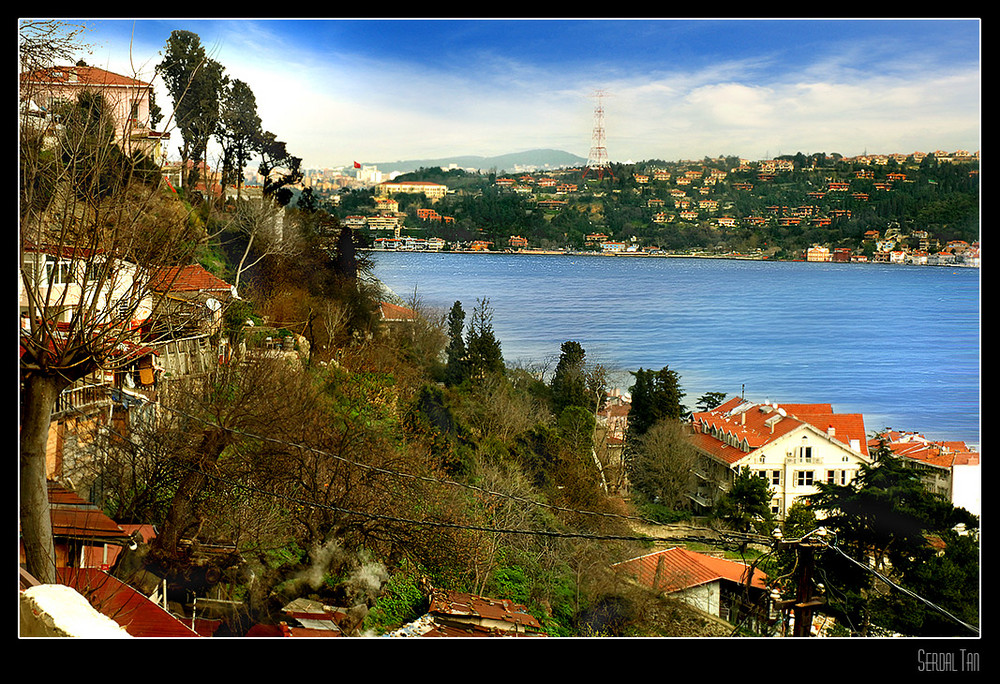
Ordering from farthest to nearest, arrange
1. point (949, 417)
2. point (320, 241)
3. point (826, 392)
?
point (320, 241) < point (826, 392) < point (949, 417)

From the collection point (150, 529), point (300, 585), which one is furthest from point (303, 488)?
point (150, 529)

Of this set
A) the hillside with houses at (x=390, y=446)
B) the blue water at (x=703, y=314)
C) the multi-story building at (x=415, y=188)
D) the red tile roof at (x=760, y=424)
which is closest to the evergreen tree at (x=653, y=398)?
the hillside with houses at (x=390, y=446)

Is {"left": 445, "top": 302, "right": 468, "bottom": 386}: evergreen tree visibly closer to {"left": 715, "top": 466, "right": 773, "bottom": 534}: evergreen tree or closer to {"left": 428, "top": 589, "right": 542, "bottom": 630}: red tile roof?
{"left": 715, "top": 466, "right": 773, "bottom": 534}: evergreen tree

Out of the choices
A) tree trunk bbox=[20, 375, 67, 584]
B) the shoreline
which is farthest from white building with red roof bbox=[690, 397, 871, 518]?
tree trunk bbox=[20, 375, 67, 584]

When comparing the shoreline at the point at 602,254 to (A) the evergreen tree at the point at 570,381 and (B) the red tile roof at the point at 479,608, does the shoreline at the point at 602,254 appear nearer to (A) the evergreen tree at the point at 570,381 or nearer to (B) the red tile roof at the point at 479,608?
(A) the evergreen tree at the point at 570,381

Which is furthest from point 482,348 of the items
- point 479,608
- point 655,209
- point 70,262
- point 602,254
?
point 70,262

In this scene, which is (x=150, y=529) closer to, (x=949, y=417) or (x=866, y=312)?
(x=949, y=417)
